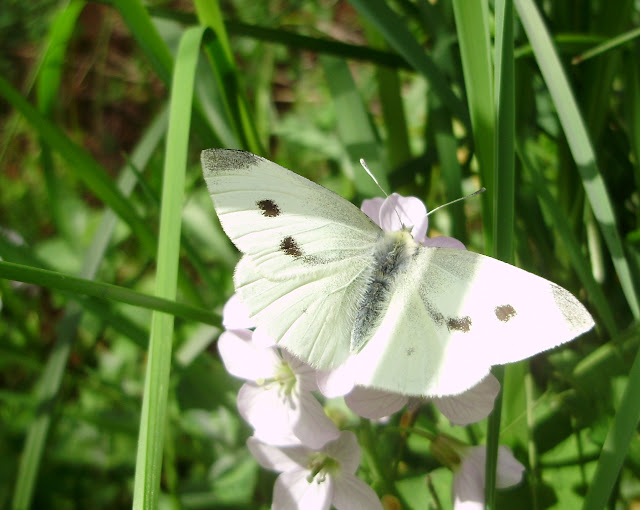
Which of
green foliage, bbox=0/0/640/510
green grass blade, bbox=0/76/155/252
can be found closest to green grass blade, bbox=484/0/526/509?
green foliage, bbox=0/0/640/510

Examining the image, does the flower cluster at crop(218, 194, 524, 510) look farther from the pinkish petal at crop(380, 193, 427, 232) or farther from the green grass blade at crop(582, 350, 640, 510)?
the green grass blade at crop(582, 350, 640, 510)

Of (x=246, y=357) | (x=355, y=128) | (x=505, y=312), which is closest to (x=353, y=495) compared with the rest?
(x=246, y=357)

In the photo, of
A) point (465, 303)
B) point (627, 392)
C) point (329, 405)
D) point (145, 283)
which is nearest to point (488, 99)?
point (465, 303)

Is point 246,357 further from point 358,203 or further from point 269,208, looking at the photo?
point 358,203

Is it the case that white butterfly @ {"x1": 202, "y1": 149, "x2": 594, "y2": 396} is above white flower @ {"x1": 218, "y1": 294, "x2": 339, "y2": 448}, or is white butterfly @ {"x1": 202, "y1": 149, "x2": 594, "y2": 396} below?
above

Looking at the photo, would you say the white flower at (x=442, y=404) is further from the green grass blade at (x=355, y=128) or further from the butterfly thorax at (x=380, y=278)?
the green grass blade at (x=355, y=128)

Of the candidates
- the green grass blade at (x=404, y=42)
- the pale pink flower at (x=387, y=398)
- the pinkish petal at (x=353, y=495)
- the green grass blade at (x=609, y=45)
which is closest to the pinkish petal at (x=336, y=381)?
the pale pink flower at (x=387, y=398)

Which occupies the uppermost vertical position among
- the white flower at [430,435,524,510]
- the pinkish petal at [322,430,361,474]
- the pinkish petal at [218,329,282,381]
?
the pinkish petal at [218,329,282,381]

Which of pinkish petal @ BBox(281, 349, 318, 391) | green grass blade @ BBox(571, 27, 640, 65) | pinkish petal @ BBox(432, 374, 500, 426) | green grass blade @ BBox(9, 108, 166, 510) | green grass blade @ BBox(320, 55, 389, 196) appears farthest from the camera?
green grass blade @ BBox(320, 55, 389, 196)
